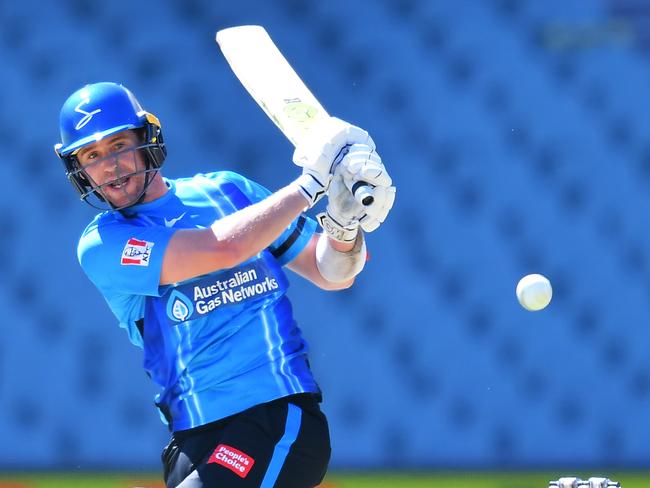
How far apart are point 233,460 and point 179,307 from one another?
370 millimetres

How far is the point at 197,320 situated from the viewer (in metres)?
2.70

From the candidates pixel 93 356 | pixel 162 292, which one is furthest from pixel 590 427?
pixel 162 292

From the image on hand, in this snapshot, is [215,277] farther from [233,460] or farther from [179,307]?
[233,460]

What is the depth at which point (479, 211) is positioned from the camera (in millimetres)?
5176

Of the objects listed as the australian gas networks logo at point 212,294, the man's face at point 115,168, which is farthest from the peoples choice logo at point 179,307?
the man's face at point 115,168

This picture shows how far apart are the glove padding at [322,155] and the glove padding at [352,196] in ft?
0.07

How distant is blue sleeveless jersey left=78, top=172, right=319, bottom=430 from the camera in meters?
2.68

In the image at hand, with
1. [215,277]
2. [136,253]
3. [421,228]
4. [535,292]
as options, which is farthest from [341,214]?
[421,228]

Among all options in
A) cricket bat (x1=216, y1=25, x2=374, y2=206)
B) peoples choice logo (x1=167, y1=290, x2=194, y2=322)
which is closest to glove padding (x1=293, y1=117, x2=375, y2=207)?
cricket bat (x1=216, y1=25, x2=374, y2=206)

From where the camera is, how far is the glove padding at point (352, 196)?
2.58 m

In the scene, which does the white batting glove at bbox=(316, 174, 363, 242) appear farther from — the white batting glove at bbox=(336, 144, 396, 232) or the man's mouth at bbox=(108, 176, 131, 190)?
the man's mouth at bbox=(108, 176, 131, 190)

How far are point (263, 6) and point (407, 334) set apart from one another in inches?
61.4

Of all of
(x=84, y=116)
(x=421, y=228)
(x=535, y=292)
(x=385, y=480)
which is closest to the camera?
(x=84, y=116)

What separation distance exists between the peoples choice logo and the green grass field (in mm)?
2333
